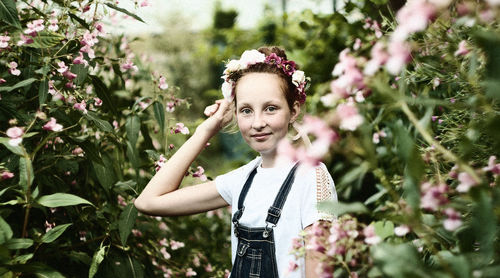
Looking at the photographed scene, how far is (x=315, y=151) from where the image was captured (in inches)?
26.3

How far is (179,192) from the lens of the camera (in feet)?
5.14

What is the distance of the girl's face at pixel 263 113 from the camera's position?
145 centimetres

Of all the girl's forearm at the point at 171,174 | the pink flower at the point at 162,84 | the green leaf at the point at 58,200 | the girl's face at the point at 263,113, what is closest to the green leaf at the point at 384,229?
the girl's face at the point at 263,113

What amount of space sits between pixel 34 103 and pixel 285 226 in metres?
0.91

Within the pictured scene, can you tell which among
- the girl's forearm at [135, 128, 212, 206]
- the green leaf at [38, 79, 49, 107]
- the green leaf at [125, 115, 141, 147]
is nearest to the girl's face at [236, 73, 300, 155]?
the girl's forearm at [135, 128, 212, 206]

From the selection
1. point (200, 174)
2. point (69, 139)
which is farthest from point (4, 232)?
point (200, 174)

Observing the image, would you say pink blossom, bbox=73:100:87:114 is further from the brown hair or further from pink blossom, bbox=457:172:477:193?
pink blossom, bbox=457:172:477:193

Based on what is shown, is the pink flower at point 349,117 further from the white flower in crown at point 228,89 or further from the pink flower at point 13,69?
the pink flower at point 13,69

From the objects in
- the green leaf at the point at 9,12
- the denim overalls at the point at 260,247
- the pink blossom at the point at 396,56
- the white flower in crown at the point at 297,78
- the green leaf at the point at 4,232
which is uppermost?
the green leaf at the point at 9,12

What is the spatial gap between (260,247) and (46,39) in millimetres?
885

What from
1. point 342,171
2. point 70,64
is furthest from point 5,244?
point 342,171

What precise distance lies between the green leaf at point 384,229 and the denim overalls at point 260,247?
0.48 meters

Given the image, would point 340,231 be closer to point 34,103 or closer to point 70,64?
point 70,64

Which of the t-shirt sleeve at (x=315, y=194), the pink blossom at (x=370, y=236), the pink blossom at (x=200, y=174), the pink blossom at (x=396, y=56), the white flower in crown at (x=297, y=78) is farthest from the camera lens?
the pink blossom at (x=200, y=174)
